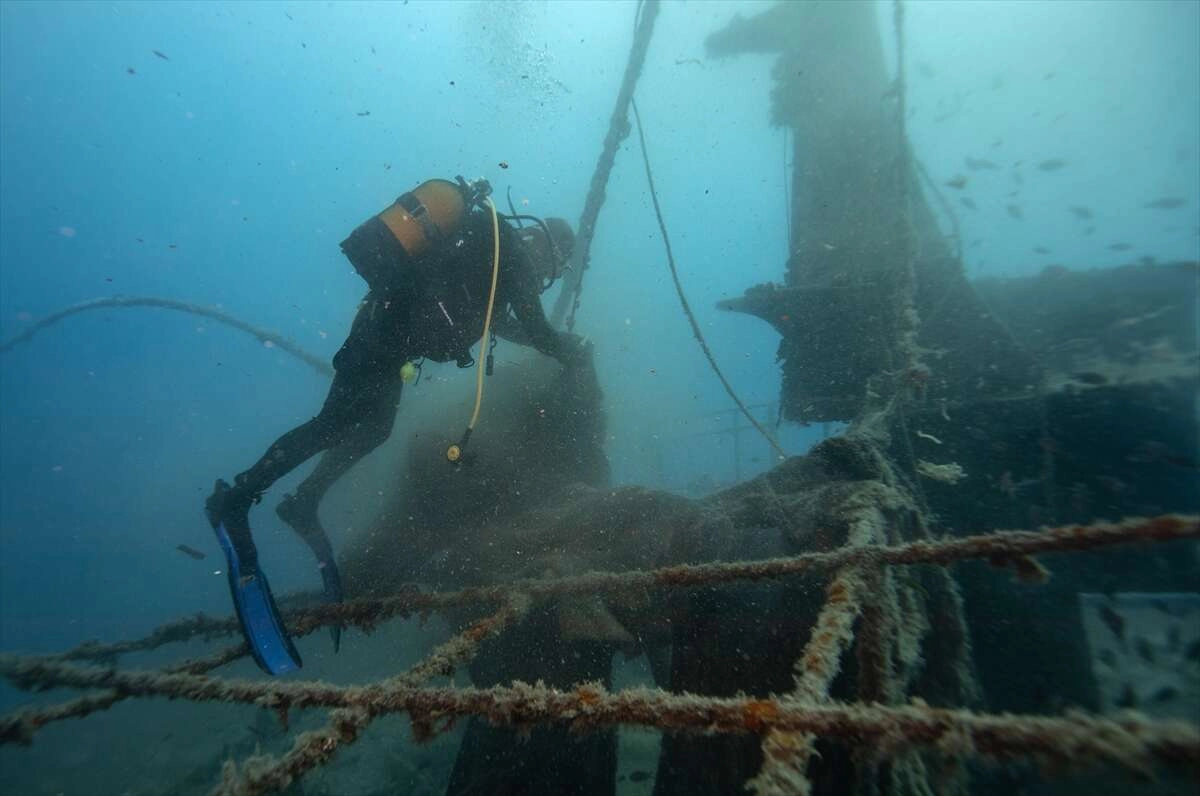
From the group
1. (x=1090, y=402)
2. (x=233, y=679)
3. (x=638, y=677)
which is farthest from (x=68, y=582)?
(x=1090, y=402)

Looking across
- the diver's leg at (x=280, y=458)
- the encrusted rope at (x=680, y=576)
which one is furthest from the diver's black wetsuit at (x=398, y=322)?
the encrusted rope at (x=680, y=576)

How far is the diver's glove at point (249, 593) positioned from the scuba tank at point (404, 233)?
2.18m

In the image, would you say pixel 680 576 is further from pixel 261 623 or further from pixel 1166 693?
pixel 1166 693

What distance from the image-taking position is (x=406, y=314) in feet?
15.9

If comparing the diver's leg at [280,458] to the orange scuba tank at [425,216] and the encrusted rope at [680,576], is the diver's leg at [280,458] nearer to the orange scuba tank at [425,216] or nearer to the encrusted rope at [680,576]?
the encrusted rope at [680,576]

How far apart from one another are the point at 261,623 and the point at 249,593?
237mm

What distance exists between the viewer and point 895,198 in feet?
28.9

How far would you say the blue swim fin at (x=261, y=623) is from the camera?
11.9 ft

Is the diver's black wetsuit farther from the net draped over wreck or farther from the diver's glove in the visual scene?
the net draped over wreck

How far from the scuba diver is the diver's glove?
0.01m

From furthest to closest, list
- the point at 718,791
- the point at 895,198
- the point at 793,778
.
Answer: the point at 895,198 → the point at 718,791 → the point at 793,778

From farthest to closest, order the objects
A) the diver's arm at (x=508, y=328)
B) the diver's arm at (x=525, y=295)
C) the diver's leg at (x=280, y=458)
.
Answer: the diver's arm at (x=508, y=328), the diver's arm at (x=525, y=295), the diver's leg at (x=280, y=458)

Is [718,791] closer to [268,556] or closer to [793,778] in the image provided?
[793,778]

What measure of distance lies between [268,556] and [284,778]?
57.2 m
